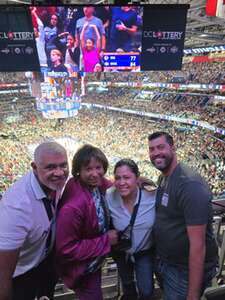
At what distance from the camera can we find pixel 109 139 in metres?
16.6

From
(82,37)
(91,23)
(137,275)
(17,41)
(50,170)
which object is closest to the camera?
(50,170)

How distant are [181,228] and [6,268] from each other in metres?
0.71

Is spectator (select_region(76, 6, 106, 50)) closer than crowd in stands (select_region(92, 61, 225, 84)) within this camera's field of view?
Yes

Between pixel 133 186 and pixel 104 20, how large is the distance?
1816mm

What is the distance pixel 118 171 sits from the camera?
1.38m

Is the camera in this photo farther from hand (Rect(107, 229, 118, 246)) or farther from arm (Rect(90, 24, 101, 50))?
arm (Rect(90, 24, 101, 50))

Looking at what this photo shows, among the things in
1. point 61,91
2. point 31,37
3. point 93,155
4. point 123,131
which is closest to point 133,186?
point 93,155

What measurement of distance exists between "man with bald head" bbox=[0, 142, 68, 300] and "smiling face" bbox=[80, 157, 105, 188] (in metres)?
0.08

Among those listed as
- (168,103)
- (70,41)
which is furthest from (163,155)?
(168,103)

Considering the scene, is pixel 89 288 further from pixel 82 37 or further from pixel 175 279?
pixel 82 37

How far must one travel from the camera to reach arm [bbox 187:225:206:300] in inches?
47.3

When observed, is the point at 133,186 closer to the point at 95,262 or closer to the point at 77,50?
the point at 95,262

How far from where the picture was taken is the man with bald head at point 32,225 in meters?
1.07

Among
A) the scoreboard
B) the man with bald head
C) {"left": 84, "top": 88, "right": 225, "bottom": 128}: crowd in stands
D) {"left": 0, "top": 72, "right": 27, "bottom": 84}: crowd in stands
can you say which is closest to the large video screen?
the scoreboard
